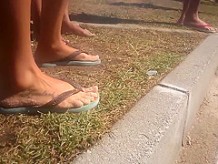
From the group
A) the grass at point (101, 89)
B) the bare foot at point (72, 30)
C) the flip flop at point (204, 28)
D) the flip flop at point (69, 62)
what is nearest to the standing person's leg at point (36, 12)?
the grass at point (101, 89)

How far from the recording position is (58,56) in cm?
241

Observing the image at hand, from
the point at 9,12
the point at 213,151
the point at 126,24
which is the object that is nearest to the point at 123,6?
the point at 126,24

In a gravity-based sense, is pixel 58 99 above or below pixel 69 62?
above

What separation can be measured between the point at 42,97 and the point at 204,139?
3.44 feet

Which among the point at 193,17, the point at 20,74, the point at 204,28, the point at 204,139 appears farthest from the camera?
the point at 193,17

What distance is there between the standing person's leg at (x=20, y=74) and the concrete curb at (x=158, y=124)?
0.26 meters

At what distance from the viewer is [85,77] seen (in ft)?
7.48

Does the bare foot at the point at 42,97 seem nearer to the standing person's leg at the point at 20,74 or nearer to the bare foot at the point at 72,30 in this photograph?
the standing person's leg at the point at 20,74

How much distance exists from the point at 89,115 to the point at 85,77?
1.97 ft

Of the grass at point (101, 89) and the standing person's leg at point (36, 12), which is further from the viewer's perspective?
the standing person's leg at point (36, 12)

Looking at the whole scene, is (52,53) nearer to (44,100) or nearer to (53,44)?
(53,44)

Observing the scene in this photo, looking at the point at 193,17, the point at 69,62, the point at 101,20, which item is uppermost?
the point at 69,62

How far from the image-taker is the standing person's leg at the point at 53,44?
2.25 m

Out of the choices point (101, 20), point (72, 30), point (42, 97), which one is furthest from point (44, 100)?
point (101, 20)
